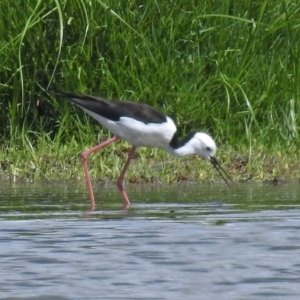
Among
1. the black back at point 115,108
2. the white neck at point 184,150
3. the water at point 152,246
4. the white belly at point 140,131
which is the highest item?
the black back at point 115,108

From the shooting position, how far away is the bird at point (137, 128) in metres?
10.5

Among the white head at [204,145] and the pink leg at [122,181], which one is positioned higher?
the white head at [204,145]

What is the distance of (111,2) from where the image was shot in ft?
39.4

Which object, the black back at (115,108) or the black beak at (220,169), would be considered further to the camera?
the black beak at (220,169)

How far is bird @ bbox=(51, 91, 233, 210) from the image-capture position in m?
10.5

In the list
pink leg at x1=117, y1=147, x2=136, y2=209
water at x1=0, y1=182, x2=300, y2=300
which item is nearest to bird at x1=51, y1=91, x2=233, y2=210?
pink leg at x1=117, y1=147, x2=136, y2=209

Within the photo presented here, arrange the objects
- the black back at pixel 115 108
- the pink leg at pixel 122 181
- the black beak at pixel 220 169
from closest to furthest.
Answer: the pink leg at pixel 122 181
the black back at pixel 115 108
the black beak at pixel 220 169

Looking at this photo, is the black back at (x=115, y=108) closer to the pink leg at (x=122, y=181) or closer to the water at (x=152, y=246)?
the pink leg at (x=122, y=181)

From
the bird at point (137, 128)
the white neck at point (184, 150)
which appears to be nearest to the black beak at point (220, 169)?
the bird at point (137, 128)

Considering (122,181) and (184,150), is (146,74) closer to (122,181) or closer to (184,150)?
(184,150)

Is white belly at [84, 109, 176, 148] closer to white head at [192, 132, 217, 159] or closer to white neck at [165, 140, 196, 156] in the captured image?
white neck at [165, 140, 196, 156]

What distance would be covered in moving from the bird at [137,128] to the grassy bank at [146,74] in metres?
0.59

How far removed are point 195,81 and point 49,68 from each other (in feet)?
4.50

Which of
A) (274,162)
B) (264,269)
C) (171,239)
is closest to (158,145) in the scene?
(274,162)
